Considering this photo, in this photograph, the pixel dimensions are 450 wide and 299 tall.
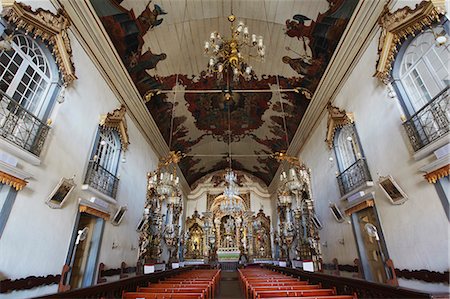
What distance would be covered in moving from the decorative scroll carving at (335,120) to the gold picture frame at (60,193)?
7.32m

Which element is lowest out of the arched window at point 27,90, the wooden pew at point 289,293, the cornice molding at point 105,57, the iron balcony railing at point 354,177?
the wooden pew at point 289,293

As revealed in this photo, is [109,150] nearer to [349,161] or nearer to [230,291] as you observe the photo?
[230,291]

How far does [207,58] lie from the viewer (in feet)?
34.1

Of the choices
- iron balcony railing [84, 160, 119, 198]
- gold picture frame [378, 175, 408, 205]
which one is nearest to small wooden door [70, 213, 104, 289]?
iron balcony railing [84, 160, 119, 198]

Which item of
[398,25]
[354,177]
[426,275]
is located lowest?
[426,275]

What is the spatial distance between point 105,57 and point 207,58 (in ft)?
14.9

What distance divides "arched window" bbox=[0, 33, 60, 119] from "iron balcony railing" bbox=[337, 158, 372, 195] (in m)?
7.56

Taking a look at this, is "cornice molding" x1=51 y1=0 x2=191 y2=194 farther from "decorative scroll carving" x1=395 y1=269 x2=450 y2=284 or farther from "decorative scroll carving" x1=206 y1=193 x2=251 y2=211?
"decorative scroll carving" x1=206 y1=193 x2=251 y2=211

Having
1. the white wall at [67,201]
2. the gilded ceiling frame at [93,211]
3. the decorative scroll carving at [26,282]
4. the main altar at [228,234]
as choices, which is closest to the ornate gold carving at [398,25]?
the white wall at [67,201]

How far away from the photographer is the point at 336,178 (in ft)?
26.0

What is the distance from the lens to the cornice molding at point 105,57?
5.77m

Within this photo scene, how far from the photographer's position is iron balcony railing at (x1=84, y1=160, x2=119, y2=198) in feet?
20.6

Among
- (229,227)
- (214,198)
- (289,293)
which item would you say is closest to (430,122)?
(289,293)

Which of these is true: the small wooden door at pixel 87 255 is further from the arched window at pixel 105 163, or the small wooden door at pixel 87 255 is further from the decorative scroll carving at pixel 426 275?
the decorative scroll carving at pixel 426 275
